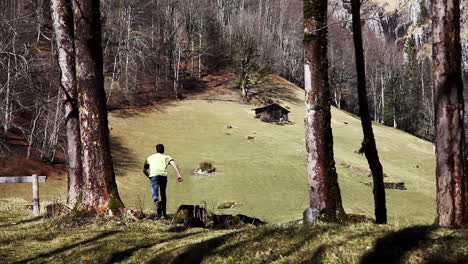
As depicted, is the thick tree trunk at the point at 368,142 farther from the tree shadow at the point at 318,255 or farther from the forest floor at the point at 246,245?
the tree shadow at the point at 318,255

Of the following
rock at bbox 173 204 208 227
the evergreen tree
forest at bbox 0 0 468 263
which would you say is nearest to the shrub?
forest at bbox 0 0 468 263

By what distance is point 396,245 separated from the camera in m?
3.95

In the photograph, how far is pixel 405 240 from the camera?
4031mm

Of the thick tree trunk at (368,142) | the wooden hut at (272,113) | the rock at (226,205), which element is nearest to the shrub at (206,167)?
the rock at (226,205)

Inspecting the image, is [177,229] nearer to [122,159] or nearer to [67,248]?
[67,248]

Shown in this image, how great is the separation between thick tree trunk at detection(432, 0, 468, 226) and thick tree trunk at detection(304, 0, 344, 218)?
1.81 meters

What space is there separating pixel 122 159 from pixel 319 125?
30062mm

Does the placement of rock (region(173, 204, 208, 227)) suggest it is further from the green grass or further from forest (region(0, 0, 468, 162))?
forest (region(0, 0, 468, 162))

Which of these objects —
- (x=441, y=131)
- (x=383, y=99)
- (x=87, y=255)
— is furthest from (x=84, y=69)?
(x=383, y=99)

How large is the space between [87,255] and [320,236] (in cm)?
301

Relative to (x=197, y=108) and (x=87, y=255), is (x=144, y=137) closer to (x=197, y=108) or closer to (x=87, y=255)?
(x=197, y=108)

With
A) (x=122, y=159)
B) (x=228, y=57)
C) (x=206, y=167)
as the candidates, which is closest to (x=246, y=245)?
(x=206, y=167)

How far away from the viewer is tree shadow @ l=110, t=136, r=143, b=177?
32.3 metres

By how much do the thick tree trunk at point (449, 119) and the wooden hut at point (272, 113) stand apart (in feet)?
174
